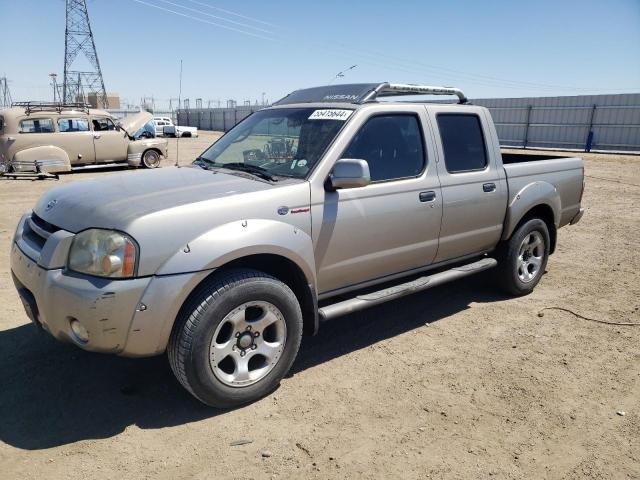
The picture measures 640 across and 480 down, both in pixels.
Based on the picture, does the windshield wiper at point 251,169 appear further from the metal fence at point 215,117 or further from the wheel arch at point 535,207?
the metal fence at point 215,117

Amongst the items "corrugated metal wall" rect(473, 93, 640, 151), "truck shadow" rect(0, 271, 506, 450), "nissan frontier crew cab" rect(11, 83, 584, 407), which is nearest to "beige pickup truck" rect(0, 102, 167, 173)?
"truck shadow" rect(0, 271, 506, 450)

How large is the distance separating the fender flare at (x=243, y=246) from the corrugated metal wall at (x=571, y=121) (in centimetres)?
2666

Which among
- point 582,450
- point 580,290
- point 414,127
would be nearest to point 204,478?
point 582,450

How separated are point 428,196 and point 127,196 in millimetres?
2356

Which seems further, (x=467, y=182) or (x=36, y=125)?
(x=36, y=125)

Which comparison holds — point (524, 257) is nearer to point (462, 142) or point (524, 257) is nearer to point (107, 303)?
point (462, 142)

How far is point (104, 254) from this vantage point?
9.31 feet

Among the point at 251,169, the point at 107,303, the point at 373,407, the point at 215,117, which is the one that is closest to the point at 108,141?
the point at 251,169

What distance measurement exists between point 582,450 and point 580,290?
3.10 meters

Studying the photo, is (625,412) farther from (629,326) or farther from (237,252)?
(237,252)

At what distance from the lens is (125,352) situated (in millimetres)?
2930

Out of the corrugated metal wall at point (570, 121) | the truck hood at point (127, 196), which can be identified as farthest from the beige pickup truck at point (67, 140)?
the corrugated metal wall at point (570, 121)

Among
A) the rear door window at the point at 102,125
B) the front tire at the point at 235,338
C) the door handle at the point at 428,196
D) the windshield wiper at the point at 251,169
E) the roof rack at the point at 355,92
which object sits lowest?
the front tire at the point at 235,338

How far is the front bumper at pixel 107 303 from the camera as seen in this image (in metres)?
2.79
